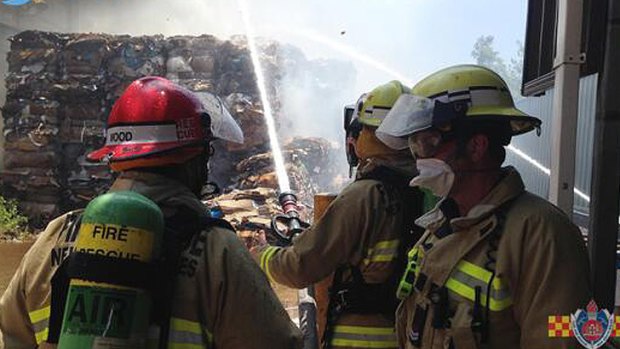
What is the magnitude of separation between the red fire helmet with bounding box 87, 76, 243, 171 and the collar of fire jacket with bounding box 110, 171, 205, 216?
0.11ft

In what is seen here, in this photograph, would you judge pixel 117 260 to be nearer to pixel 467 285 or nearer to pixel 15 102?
pixel 467 285

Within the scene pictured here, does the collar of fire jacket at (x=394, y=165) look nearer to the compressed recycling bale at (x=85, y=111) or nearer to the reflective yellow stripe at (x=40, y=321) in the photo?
the reflective yellow stripe at (x=40, y=321)

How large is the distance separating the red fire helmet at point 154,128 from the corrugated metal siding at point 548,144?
1.48 meters

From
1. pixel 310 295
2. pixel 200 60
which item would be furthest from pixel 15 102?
pixel 310 295

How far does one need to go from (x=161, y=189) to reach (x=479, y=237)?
900 mm

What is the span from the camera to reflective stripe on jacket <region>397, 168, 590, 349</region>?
1324 mm

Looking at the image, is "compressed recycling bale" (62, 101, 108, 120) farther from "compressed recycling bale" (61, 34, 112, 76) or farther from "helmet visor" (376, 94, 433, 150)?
"helmet visor" (376, 94, 433, 150)

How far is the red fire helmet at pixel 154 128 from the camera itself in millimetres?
1483

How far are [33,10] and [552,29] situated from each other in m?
27.9

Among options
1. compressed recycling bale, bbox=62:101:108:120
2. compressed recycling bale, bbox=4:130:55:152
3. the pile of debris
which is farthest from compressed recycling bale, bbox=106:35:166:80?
compressed recycling bale, bbox=4:130:55:152

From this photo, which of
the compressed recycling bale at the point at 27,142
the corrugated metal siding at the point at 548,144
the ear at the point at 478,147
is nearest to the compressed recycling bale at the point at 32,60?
the compressed recycling bale at the point at 27,142

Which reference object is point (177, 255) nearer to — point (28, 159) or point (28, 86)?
point (28, 159)

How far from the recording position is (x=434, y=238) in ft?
5.70

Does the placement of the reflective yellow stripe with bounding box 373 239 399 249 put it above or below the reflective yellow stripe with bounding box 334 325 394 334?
above
